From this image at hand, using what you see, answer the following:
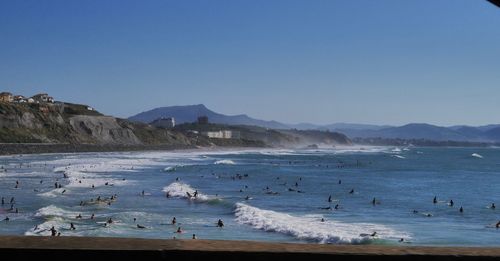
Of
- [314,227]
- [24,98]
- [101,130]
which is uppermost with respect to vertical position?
[24,98]

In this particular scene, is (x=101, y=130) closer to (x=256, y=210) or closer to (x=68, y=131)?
(x=68, y=131)

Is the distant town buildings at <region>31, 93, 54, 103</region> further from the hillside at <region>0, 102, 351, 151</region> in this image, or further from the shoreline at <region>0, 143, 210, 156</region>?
the shoreline at <region>0, 143, 210, 156</region>

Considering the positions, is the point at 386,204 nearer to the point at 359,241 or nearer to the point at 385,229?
the point at 385,229

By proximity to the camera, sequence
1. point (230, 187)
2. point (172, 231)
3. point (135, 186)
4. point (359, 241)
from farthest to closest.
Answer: point (230, 187) < point (135, 186) < point (172, 231) < point (359, 241)

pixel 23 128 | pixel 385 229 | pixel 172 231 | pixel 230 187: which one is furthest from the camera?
pixel 23 128

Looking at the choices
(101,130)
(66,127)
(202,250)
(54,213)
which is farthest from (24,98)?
(202,250)

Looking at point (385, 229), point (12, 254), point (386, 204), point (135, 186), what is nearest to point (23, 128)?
point (135, 186)
